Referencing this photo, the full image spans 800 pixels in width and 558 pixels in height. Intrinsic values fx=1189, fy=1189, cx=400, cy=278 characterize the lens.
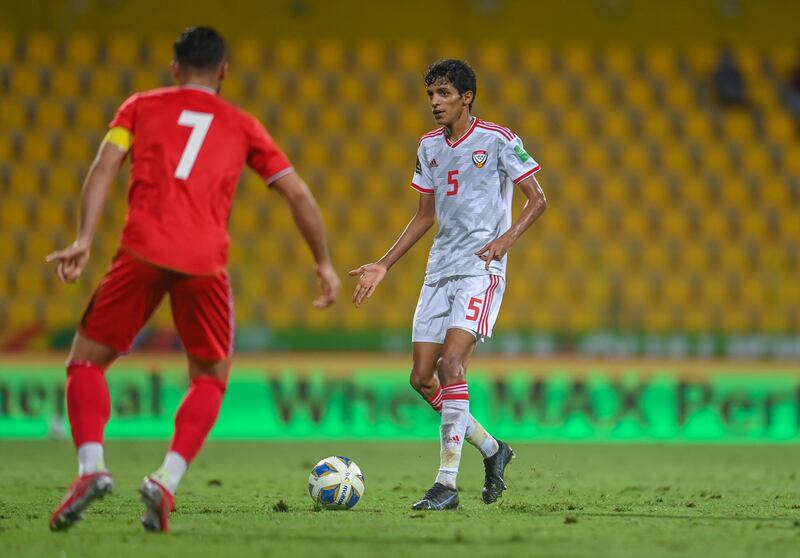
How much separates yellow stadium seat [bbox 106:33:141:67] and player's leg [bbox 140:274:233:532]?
34.2 ft

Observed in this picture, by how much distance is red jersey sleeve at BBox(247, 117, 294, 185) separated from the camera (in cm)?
440

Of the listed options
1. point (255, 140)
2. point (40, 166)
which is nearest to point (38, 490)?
point (255, 140)

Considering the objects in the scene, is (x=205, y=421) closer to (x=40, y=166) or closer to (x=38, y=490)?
(x=38, y=490)

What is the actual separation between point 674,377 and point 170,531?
728 cm

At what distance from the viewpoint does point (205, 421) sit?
14.4 feet

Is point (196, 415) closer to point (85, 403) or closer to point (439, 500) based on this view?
point (85, 403)

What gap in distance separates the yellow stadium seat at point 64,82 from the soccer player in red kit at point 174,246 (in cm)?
993

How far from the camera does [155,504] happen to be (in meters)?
4.21

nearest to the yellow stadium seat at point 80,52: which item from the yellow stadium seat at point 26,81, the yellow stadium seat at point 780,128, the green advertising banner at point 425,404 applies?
the yellow stadium seat at point 26,81

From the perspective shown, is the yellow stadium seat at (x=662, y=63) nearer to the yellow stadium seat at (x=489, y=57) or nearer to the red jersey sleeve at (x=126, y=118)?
the yellow stadium seat at (x=489, y=57)

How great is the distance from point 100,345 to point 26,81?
A: 10.3 metres

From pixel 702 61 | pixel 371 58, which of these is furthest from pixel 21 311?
pixel 702 61

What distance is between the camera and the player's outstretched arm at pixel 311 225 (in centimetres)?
436

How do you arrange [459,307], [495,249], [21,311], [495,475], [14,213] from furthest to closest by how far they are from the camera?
[14,213] < [21,311] < [495,475] < [459,307] < [495,249]
